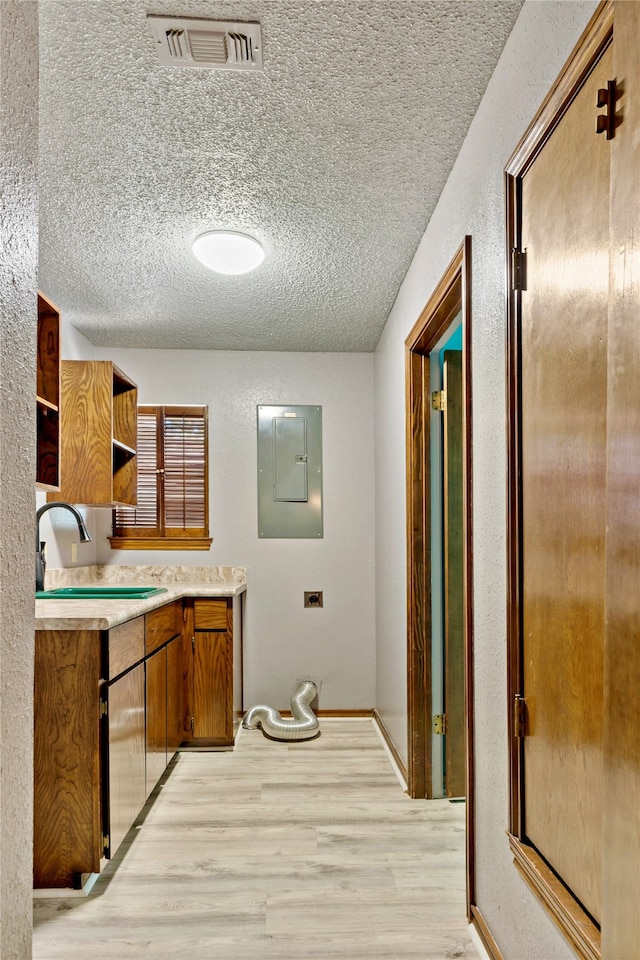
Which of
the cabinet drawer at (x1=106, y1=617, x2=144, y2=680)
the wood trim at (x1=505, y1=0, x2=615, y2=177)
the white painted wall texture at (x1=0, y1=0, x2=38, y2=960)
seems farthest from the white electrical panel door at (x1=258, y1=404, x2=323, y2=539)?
the white painted wall texture at (x1=0, y1=0, x2=38, y2=960)

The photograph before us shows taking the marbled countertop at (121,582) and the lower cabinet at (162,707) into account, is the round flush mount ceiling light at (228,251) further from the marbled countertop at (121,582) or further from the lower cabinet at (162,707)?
the lower cabinet at (162,707)

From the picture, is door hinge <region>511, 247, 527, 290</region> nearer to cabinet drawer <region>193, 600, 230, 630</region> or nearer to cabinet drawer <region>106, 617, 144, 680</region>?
cabinet drawer <region>106, 617, 144, 680</region>

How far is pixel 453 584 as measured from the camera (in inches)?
119

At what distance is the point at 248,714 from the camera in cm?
421

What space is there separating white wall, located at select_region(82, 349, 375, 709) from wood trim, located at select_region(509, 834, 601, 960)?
3.00 metres

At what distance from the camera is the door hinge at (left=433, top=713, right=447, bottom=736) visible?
9.87 feet

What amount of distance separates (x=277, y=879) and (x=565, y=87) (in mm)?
2512

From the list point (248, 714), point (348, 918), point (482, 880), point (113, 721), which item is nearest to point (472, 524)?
point (482, 880)

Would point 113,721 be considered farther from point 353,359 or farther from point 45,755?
point 353,359

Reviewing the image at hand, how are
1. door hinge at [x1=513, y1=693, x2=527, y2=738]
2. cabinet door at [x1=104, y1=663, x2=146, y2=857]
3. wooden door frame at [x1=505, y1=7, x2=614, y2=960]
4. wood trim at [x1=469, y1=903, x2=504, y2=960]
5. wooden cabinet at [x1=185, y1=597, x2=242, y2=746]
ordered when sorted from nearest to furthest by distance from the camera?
wooden door frame at [x1=505, y1=7, x2=614, y2=960]
door hinge at [x1=513, y1=693, x2=527, y2=738]
wood trim at [x1=469, y1=903, x2=504, y2=960]
cabinet door at [x1=104, y1=663, x2=146, y2=857]
wooden cabinet at [x1=185, y1=597, x2=242, y2=746]

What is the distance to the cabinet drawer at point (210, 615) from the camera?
3799mm

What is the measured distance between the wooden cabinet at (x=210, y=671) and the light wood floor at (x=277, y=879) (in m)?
0.39

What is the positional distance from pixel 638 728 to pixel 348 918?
1.65m

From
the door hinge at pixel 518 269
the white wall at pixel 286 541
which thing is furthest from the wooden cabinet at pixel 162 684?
the door hinge at pixel 518 269
